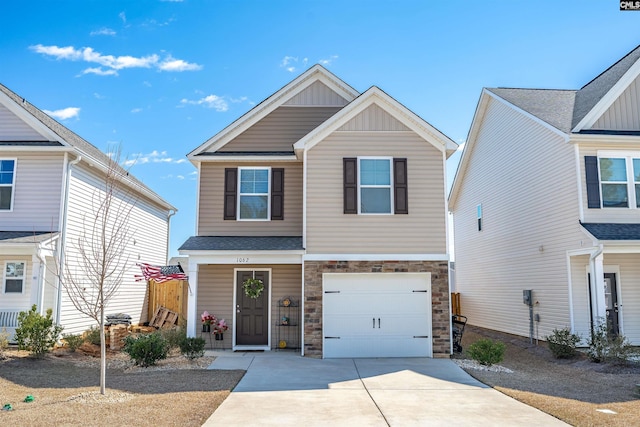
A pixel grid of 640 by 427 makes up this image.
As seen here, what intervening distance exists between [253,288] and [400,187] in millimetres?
4970

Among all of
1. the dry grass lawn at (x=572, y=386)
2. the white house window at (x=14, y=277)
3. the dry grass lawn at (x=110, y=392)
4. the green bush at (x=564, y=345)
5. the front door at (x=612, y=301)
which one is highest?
the white house window at (x=14, y=277)

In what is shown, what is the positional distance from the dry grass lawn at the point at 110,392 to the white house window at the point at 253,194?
4.66 m

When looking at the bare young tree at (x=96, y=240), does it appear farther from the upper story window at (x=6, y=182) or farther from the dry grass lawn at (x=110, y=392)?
the dry grass lawn at (x=110, y=392)

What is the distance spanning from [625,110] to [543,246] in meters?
Result: 4.53

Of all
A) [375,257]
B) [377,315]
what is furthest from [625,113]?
[377,315]

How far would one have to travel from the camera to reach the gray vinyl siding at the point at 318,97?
15930 mm

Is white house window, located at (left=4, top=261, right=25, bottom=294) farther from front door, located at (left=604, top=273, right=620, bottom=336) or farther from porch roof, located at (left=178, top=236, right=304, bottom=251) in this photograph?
front door, located at (left=604, top=273, right=620, bottom=336)

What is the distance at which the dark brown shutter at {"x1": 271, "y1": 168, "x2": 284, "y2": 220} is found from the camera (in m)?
14.8

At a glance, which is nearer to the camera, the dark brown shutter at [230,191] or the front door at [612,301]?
the front door at [612,301]

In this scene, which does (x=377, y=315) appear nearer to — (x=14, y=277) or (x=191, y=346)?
(x=191, y=346)

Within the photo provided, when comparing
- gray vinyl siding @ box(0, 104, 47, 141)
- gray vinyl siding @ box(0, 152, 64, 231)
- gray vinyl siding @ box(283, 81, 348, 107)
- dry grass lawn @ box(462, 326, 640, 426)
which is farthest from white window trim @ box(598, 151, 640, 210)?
gray vinyl siding @ box(0, 104, 47, 141)

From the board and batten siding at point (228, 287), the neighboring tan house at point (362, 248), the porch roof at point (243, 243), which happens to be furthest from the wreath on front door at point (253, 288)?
the porch roof at point (243, 243)

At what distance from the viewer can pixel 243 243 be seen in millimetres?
13797

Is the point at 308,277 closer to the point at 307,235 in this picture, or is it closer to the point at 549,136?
the point at 307,235
